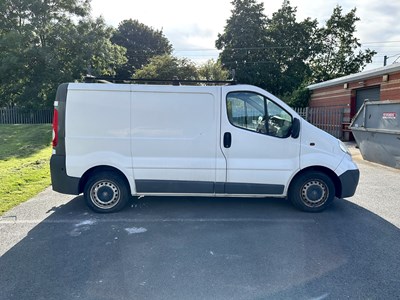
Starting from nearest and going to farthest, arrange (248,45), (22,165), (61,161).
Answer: (61,161), (22,165), (248,45)

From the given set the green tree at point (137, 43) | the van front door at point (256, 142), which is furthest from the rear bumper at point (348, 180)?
the green tree at point (137, 43)

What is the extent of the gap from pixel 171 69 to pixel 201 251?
2259cm

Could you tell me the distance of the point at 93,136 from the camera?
4719mm

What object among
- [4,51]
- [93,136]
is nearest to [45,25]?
[4,51]

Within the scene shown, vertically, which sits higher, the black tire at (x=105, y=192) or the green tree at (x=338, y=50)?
the green tree at (x=338, y=50)

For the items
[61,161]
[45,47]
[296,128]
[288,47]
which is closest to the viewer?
[296,128]

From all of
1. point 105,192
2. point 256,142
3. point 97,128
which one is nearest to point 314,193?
point 256,142

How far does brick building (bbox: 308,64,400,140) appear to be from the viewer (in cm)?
1226

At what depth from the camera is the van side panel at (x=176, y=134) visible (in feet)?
15.3

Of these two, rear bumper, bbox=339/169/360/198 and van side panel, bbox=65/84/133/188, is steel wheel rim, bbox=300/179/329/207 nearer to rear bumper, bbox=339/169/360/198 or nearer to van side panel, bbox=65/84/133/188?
rear bumper, bbox=339/169/360/198

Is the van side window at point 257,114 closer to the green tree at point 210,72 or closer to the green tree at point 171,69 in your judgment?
the green tree at point 171,69

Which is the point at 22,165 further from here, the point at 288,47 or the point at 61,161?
the point at 288,47

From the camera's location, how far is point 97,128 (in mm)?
4703

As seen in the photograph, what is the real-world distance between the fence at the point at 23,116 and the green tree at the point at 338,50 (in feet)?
84.5
